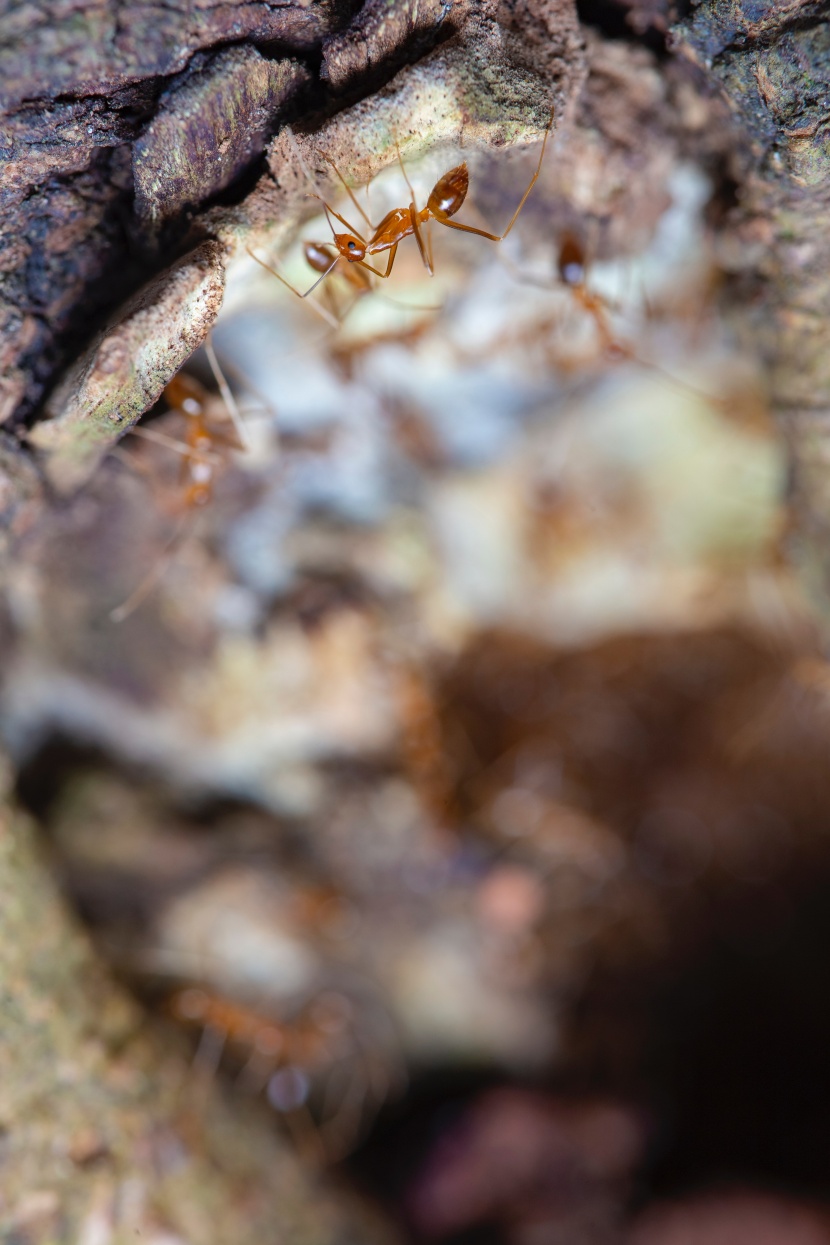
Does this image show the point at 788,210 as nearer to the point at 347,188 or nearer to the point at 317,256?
the point at 347,188

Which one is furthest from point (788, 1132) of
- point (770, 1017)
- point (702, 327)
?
point (702, 327)

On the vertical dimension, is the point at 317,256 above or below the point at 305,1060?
above

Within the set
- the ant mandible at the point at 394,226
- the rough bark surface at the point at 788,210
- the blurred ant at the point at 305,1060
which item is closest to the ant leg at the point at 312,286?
the ant mandible at the point at 394,226

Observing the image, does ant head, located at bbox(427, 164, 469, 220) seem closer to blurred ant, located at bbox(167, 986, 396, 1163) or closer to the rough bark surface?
the rough bark surface

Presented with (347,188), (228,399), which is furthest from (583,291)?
(228,399)

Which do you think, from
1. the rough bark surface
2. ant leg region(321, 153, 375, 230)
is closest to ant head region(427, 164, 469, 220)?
ant leg region(321, 153, 375, 230)
